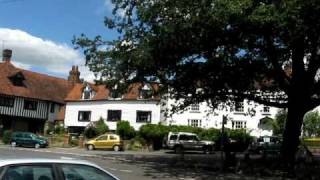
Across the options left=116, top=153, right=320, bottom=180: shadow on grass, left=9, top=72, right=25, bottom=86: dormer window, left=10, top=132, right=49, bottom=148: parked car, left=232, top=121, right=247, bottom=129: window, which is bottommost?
left=116, top=153, right=320, bottom=180: shadow on grass

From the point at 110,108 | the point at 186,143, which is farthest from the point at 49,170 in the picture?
the point at 110,108

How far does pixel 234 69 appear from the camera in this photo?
28094mm

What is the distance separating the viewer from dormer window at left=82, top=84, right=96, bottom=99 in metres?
72.5

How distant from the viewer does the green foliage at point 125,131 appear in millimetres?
61500

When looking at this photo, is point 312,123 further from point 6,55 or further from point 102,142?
point 6,55

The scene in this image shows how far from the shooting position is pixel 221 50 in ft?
86.4

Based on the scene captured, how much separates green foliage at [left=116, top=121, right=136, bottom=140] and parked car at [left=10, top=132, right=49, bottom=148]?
32.0ft

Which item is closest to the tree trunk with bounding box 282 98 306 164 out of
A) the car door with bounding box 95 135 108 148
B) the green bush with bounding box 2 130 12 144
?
the car door with bounding box 95 135 108 148

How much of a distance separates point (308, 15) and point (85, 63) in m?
14.6

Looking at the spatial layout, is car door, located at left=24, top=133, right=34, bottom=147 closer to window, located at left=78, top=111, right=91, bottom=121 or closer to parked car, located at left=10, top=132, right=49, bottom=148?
parked car, located at left=10, top=132, right=49, bottom=148

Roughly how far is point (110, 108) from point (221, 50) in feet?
145

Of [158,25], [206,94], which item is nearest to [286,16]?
[158,25]

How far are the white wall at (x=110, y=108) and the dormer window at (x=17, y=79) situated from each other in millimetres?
6401

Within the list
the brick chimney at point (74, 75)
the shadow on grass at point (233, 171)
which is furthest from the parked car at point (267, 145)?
the brick chimney at point (74, 75)
